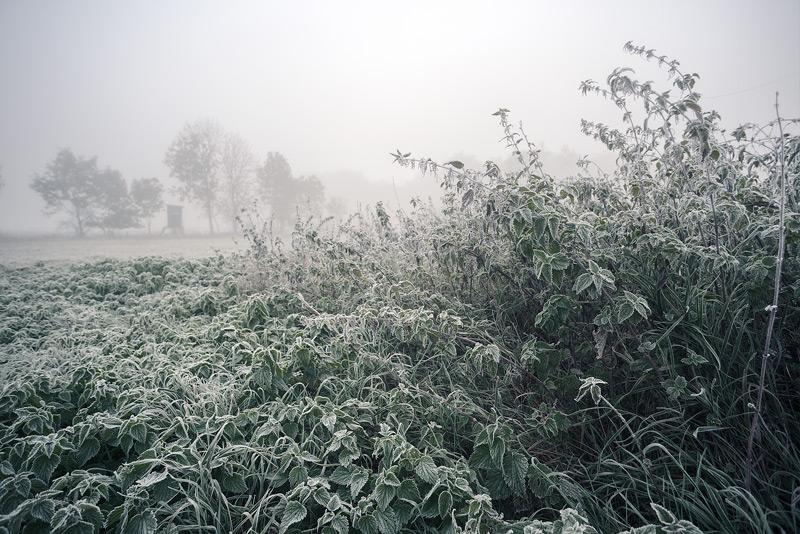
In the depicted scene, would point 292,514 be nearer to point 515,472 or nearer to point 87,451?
point 515,472

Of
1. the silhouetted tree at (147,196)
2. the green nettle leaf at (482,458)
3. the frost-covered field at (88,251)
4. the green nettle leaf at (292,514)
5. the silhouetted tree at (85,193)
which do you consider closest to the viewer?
the green nettle leaf at (292,514)

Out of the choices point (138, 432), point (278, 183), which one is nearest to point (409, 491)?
point (138, 432)

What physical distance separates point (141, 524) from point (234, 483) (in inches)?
14.9

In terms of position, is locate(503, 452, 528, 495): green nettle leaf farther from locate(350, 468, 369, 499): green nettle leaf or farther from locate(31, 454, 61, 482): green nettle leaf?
locate(31, 454, 61, 482): green nettle leaf

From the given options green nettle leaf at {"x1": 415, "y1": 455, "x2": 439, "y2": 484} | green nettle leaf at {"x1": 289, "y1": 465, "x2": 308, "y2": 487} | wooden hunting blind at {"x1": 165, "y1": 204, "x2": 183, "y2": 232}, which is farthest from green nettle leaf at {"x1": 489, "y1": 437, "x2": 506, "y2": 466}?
wooden hunting blind at {"x1": 165, "y1": 204, "x2": 183, "y2": 232}

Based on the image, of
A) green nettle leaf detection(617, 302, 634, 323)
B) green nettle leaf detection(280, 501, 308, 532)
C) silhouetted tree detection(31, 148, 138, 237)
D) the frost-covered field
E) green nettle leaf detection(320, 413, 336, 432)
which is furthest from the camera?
silhouetted tree detection(31, 148, 138, 237)

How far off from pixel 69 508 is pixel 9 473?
2.20ft

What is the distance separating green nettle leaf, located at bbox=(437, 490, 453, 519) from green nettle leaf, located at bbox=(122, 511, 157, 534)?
1144 millimetres

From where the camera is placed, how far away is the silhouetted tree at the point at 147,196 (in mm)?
33219

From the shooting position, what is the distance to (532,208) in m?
1.93

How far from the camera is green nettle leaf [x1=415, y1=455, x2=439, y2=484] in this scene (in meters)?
1.69

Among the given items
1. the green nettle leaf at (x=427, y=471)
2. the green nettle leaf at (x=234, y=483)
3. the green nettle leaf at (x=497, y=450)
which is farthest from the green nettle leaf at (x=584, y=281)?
the green nettle leaf at (x=234, y=483)

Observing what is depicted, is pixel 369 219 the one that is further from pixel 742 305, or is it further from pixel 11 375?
pixel 742 305

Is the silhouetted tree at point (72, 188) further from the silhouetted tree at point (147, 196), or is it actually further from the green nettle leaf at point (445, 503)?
the green nettle leaf at point (445, 503)
